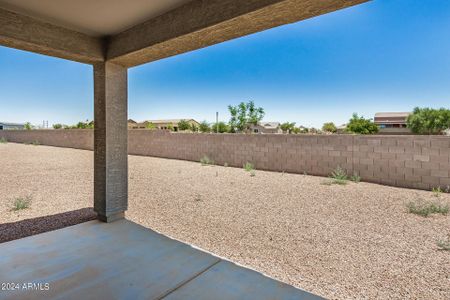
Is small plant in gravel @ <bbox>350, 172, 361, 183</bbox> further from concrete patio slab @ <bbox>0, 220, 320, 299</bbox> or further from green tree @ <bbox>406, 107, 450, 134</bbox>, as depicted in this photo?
green tree @ <bbox>406, 107, 450, 134</bbox>

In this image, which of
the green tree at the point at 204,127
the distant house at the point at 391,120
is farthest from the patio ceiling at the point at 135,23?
the distant house at the point at 391,120

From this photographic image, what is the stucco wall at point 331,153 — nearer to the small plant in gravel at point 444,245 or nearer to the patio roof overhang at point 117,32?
the small plant in gravel at point 444,245

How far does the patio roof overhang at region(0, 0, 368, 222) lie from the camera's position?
1.88m

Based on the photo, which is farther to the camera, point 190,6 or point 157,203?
point 157,203

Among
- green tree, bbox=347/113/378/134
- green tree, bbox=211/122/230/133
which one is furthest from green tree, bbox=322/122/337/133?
green tree, bbox=211/122/230/133

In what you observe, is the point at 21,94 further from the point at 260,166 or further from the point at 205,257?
the point at 205,257

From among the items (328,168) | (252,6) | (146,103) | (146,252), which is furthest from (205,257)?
(146,103)

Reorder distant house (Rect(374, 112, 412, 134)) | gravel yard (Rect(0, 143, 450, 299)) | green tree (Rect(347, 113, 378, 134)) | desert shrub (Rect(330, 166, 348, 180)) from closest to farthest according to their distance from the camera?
1. gravel yard (Rect(0, 143, 450, 299))
2. desert shrub (Rect(330, 166, 348, 180))
3. green tree (Rect(347, 113, 378, 134))
4. distant house (Rect(374, 112, 412, 134))

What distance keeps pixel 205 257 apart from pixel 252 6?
238cm

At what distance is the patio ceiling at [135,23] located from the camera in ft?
5.95

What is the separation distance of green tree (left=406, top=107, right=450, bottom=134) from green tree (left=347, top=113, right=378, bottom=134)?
244 inches

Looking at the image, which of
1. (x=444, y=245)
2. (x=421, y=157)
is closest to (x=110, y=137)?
(x=444, y=245)

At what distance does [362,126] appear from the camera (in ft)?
109

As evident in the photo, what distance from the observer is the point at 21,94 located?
22547mm
